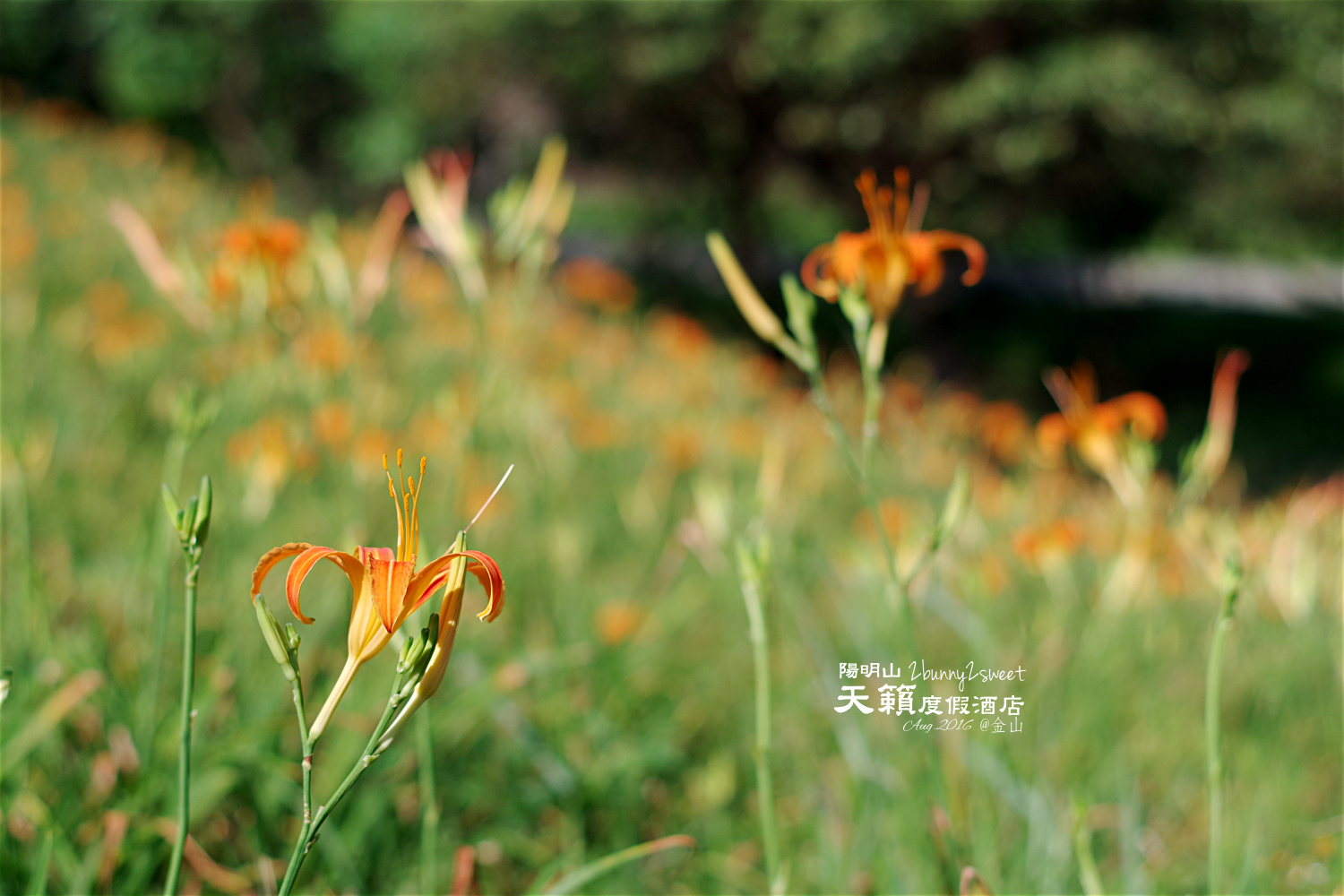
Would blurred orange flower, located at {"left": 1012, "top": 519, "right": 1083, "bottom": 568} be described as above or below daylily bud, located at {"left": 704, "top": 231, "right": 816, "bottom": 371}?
below

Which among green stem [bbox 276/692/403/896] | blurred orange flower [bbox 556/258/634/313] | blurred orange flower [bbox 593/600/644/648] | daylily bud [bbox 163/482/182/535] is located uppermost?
blurred orange flower [bbox 556/258/634/313]

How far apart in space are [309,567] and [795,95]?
8.06 m

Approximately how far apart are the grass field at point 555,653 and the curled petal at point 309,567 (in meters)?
0.36

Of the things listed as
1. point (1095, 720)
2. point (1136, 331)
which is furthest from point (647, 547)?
point (1136, 331)

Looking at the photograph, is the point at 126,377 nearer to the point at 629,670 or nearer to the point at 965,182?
the point at 629,670

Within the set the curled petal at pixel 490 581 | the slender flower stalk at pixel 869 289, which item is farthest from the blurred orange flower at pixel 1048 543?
the curled petal at pixel 490 581

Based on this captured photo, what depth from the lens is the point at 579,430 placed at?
2.56m

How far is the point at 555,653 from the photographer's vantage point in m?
1.35

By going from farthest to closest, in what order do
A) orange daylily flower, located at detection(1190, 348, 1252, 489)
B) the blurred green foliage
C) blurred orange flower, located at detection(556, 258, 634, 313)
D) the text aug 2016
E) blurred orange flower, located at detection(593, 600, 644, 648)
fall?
1. the blurred green foliage
2. blurred orange flower, located at detection(556, 258, 634, 313)
3. blurred orange flower, located at detection(593, 600, 644, 648)
4. the text aug 2016
5. orange daylily flower, located at detection(1190, 348, 1252, 489)

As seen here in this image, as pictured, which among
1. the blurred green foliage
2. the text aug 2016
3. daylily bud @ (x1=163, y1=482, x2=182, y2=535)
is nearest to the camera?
daylily bud @ (x1=163, y1=482, x2=182, y2=535)

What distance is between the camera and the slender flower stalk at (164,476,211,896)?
493mm

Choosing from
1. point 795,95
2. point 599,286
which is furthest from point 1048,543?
point 795,95

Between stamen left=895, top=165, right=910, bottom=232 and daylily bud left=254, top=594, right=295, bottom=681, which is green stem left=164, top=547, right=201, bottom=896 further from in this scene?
stamen left=895, top=165, right=910, bottom=232

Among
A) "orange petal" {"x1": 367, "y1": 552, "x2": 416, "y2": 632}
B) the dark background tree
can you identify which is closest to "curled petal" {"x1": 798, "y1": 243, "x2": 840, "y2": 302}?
"orange petal" {"x1": 367, "y1": 552, "x2": 416, "y2": 632}
